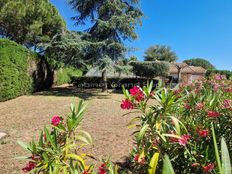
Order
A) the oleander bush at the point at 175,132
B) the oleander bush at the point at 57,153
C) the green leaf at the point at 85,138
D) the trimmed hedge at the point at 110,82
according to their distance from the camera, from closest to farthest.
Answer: the oleander bush at the point at 57,153
the oleander bush at the point at 175,132
the green leaf at the point at 85,138
the trimmed hedge at the point at 110,82

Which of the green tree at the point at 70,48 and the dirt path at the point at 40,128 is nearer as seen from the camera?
the dirt path at the point at 40,128

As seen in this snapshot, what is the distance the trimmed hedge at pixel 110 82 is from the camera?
22.4 m

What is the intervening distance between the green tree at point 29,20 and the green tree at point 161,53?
3538 cm

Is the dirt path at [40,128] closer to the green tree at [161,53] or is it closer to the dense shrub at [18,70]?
the dense shrub at [18,70]

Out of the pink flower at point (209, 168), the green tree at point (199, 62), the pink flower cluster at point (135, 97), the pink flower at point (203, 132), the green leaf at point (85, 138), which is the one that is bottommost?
the pink flower at point (209, 168)

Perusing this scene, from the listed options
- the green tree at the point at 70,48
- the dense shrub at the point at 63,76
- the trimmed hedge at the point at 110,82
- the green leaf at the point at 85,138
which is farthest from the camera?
the dense shrub at the point at 63,76

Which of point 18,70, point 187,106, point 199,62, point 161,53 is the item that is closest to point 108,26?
point 18,70

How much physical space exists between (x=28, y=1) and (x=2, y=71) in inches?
500

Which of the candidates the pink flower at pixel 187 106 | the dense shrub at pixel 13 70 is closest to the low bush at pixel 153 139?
the pink flower at pixel 187 106

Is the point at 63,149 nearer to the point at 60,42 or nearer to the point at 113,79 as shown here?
the point at 60,42

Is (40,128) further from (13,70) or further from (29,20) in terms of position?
(29,20)

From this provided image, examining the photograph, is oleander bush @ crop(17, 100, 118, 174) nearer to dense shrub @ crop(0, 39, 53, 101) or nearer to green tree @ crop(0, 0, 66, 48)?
dense shrub @ crop(0, 39, 53, 101)

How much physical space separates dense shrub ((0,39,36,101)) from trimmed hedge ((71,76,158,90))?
10112 mm

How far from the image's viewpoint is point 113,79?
901 inches
